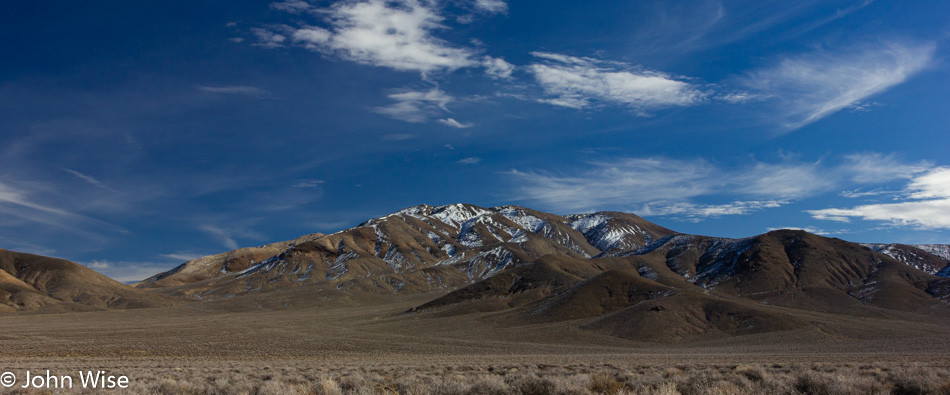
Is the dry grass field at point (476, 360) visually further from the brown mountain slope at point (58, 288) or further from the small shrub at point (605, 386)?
the brown mountain slope at point (58, 288)

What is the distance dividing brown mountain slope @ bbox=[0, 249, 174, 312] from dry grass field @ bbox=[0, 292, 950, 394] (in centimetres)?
3884

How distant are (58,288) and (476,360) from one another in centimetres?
15801

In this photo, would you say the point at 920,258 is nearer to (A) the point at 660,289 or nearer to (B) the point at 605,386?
(A) the point at 660,289

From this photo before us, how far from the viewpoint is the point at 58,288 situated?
15088 centimetres

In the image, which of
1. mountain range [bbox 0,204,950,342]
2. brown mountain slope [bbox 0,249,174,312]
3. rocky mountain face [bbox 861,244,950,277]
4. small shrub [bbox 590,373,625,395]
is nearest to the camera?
small shrub [bbox 590,373,625,395]

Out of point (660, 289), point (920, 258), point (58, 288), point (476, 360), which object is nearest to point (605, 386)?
point (476, 360)

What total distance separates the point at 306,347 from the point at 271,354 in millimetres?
8032

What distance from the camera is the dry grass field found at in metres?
12.1

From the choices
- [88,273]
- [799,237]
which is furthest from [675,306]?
[88,273]

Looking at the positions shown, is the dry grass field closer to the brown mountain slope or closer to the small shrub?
the small shrub

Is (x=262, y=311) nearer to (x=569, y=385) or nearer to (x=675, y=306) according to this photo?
(x=675, y=306)

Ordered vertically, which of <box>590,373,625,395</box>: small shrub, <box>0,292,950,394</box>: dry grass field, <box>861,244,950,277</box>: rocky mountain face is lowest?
<box>0,292,950,394</box>: dry grass field

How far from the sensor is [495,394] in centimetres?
1127

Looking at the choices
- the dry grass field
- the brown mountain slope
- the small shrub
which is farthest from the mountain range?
the small shrub
